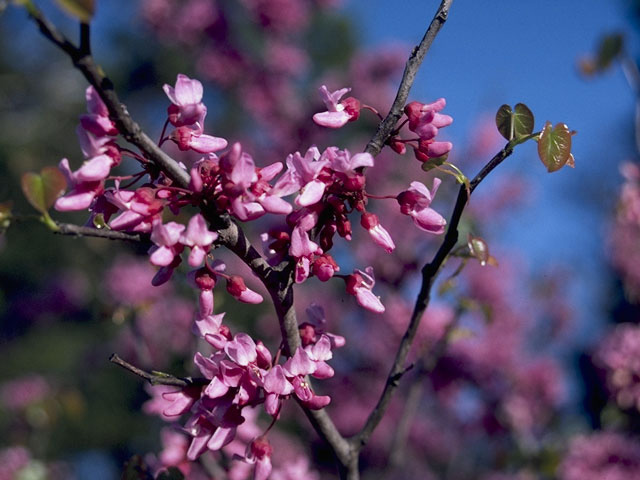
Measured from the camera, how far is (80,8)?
1.93ft

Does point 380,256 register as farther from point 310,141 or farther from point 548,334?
point 548,334

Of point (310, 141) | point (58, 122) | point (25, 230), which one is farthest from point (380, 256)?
point (58, 122)

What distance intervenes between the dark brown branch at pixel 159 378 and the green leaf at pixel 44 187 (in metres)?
0.23

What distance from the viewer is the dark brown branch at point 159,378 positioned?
0.79 metres

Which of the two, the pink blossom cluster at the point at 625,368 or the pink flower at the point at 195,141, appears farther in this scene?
the pink blossom cluster at the point at 625,368

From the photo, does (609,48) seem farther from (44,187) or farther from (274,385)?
(44,187)

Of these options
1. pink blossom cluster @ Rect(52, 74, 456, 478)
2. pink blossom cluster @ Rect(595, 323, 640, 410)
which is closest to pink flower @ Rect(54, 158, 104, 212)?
pink blossom cluster @ Rect(52, 74, 456, 478)

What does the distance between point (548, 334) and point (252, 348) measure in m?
4.23

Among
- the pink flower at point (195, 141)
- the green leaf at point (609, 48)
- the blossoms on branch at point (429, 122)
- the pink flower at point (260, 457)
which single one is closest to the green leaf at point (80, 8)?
the pink flower at point (195, 141)

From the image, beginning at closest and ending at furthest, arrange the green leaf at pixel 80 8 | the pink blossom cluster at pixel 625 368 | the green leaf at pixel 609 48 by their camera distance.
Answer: the green leaf at pixel 80 8 → the green leaf at pixel 609 48 → the pink blossom cluster at pixel 625 368

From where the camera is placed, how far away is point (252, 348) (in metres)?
0.80

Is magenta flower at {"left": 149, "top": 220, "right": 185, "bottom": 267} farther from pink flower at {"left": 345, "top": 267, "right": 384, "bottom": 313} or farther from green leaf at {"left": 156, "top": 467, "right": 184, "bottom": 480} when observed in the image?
green leaf at {"left": 156, "top": 467, "right": 184, "bottom": 480}

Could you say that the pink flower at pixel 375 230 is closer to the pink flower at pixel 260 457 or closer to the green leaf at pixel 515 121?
the green leaf at pixel 515 121

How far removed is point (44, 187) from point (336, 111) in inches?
16.9
